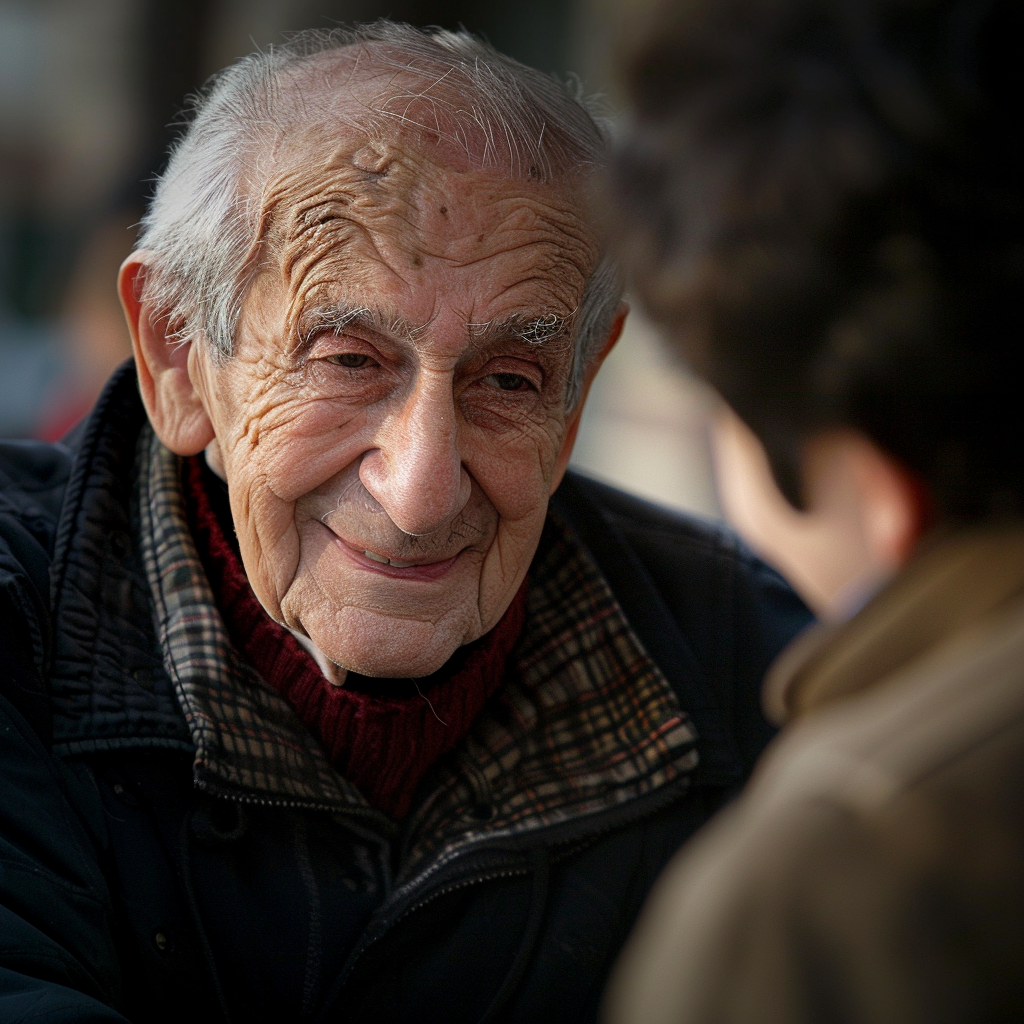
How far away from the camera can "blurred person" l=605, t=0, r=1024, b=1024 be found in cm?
79

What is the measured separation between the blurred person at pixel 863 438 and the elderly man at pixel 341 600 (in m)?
0.86

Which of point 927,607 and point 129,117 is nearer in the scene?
point 927,607

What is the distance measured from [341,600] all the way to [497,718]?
43cm

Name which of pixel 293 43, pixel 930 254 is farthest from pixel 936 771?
pixel 293 43

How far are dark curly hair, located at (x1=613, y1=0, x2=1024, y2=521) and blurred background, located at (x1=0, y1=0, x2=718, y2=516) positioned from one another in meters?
4.56

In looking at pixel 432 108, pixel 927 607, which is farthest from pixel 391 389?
pixel 927 607

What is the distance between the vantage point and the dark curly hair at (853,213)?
884 mm

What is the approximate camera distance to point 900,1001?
768 millimetres

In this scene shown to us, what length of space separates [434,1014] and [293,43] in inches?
67.8

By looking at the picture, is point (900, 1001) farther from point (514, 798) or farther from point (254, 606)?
point (254, 606)

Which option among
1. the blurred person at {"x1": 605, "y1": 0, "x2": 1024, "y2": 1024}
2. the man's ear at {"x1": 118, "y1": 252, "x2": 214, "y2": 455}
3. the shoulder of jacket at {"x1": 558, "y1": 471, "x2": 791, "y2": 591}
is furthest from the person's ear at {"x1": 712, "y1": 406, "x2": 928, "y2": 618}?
the shoulder of jacket at {"x1": 558, "y1": 471, "x2": 791, "y2": 591}

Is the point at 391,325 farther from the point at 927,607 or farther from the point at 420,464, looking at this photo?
the point at 927,607

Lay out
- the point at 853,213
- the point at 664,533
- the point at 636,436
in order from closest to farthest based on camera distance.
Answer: the point at 853,213
the point at 664,533
the point at 636,436

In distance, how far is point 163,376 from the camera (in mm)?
2070
